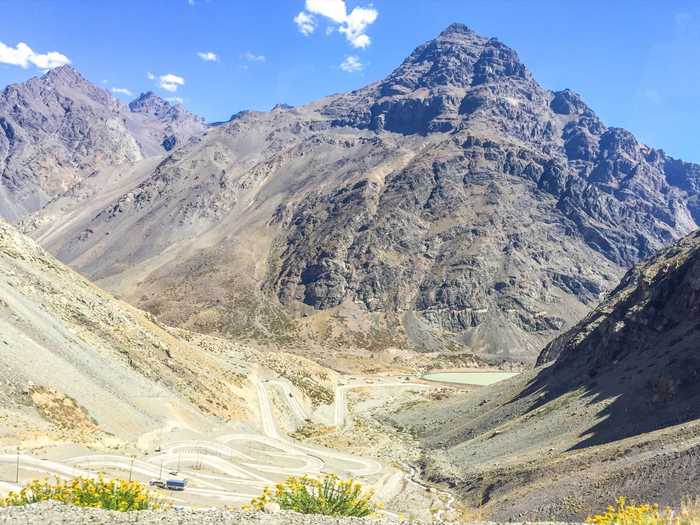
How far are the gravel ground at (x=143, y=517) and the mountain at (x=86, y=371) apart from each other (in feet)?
84.8

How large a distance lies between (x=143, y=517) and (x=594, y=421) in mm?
46162

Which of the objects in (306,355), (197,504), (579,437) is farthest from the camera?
(306,355)

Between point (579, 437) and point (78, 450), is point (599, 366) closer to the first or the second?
point (579, 437)

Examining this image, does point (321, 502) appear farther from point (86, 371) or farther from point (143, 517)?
point (86, 371)

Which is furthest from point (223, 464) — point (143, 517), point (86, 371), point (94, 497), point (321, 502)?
point (143, 517)

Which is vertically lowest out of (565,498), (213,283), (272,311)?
(565,498)

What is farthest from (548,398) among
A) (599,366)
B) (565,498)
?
(565,498)

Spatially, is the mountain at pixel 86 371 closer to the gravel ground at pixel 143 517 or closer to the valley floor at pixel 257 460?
the valley floor at pixel 257 460

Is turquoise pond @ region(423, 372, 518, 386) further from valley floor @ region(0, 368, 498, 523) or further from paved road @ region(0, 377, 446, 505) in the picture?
paved road @ region(0, 377, 446, 505)

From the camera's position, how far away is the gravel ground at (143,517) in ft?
44.7

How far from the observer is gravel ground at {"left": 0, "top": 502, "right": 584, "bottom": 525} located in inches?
536

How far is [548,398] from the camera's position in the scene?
210 feet

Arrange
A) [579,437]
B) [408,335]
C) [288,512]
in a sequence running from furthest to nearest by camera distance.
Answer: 1. [408,335]
2. [579,437]
3. [288,512]

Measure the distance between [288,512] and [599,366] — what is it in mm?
59966
